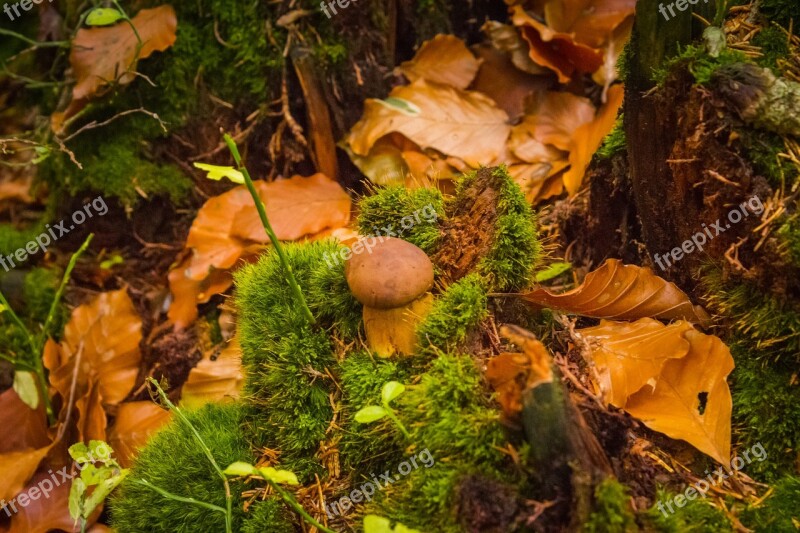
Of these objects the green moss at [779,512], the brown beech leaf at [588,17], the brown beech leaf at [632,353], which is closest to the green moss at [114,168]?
the brown beech leaf at [588,17]

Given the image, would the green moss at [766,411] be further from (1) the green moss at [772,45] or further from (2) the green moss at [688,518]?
(1) the green moss at [772,45]

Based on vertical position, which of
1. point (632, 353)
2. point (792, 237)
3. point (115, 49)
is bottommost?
point (632, 353)

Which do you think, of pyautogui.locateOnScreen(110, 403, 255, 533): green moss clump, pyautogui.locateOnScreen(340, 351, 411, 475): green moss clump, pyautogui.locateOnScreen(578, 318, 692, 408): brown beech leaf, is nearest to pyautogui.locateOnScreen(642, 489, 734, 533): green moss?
pyautogui.locateOnScreen(578, 318, 692, 408): brown beech leaf

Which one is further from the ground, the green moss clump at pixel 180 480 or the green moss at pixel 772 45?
the green moss at pixel 772 45

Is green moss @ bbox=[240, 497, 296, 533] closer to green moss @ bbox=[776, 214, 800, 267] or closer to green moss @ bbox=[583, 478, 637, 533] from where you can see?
green moss @ bbox=[583, 478, 637, 533]

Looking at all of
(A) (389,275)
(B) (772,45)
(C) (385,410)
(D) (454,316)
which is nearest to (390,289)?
(A) (389,275)

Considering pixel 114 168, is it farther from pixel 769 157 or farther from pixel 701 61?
pixel 769 157
